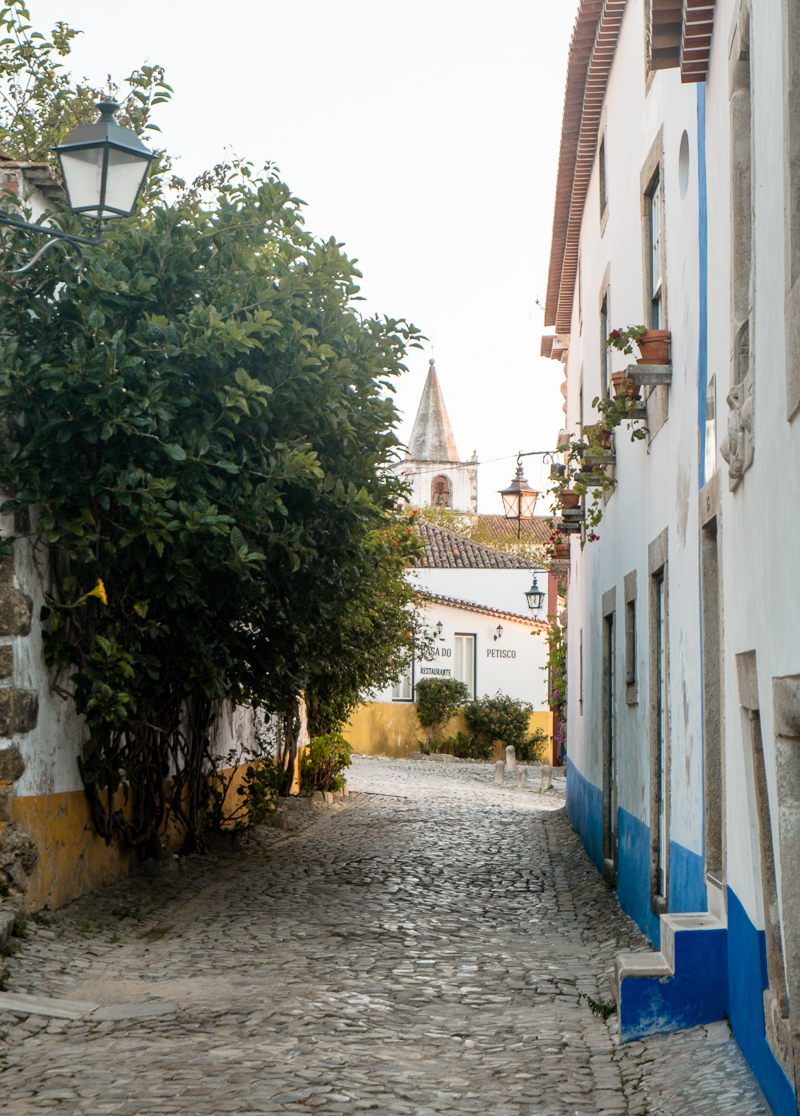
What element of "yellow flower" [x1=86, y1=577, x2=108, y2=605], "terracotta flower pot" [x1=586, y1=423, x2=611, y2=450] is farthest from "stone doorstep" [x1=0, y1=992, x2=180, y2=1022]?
"terracotta flower pot" [x1=586, y1=423, x2=611, y2=450]

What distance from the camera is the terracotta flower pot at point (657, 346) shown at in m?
7.64

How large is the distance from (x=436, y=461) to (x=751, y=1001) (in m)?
73.2

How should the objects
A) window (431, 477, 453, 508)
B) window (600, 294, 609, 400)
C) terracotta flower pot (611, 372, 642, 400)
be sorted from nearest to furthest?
terracotta flower pot (611, 372, 642, 400) → window (600, 294, 609, 400) → window (431, 477, 453, 508)

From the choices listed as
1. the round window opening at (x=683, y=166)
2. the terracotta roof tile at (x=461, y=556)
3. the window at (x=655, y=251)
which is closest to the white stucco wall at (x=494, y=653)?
the terracotta roof tile at (x=461, y=556)

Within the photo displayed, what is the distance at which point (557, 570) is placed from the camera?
18.6m

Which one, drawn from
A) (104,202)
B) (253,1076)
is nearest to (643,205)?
(104,202)

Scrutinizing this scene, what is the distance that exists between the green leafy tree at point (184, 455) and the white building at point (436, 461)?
66.8 meters

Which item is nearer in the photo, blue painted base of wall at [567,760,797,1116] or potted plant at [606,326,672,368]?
blue painted base of wall at [567,760,797,1116]

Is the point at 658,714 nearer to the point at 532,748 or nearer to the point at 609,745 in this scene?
the point at 609,745

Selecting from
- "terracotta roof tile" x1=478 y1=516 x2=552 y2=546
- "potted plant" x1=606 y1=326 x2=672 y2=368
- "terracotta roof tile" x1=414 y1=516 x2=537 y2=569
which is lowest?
"potted plant" x1=606 y1=326 x2=672 y2=368

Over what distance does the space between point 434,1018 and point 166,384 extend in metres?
4.15

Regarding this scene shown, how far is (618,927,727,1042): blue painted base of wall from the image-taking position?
5.46 metres

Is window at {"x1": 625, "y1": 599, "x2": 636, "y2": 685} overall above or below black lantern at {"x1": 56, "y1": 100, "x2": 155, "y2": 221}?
below

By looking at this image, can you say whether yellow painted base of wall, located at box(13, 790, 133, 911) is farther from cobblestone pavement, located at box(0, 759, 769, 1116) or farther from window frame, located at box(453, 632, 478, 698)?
window frame, located at box(453, 632, 478, 698)
